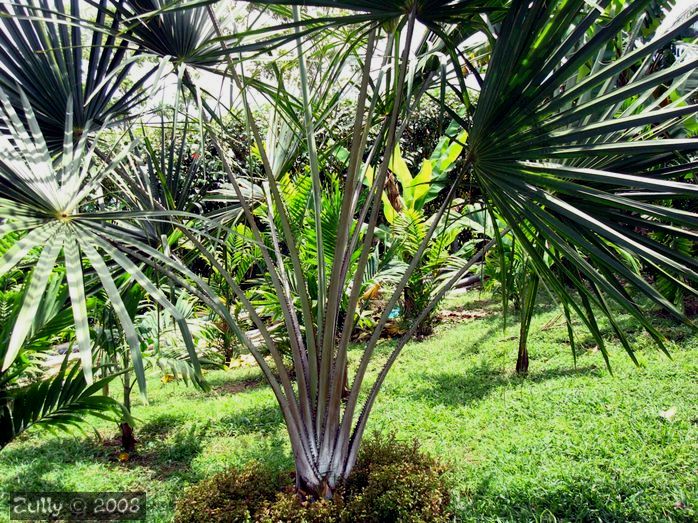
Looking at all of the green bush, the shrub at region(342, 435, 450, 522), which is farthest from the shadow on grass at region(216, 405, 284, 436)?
the shrub at region(342, 435, 450, 522)

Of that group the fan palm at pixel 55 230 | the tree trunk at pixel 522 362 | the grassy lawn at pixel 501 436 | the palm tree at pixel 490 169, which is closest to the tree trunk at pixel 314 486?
the palm tree at pixel 490 169

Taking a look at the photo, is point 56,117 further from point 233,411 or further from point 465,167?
point 233,411

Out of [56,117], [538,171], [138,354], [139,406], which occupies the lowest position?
[139,406]

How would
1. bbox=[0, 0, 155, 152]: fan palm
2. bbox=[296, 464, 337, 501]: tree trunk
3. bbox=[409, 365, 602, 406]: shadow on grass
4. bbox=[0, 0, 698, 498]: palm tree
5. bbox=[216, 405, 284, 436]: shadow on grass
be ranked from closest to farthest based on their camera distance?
bbox=[0, 0, 698, 498]: palm tree → bbox=[0, 0, 155, 152]: fan palm → bbox=[296, 464, 337, 501]: tree trunk → bbox=[216, 405, 284, 436]: shadow on grass → bbox=[409, 365, 602, 406]: shadow on grass

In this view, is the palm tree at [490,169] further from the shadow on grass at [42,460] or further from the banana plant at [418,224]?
the banana plant at [418,224]

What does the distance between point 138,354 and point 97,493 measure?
253 cm

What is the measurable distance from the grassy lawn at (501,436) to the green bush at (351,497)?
269 mm

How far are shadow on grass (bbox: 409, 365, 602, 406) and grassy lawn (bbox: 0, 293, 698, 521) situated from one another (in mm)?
18

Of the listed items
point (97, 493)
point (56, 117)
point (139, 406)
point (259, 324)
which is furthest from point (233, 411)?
point (56, 117)

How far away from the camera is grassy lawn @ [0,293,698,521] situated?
294cm

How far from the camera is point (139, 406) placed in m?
5.59

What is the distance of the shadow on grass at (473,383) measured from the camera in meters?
4.71

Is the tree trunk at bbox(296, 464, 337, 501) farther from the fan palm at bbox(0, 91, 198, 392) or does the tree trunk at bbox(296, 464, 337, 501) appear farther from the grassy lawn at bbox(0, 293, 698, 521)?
the fan palm at bbox(0, 91, 198, 392)

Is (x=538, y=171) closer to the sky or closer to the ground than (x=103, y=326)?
closer to the sky
